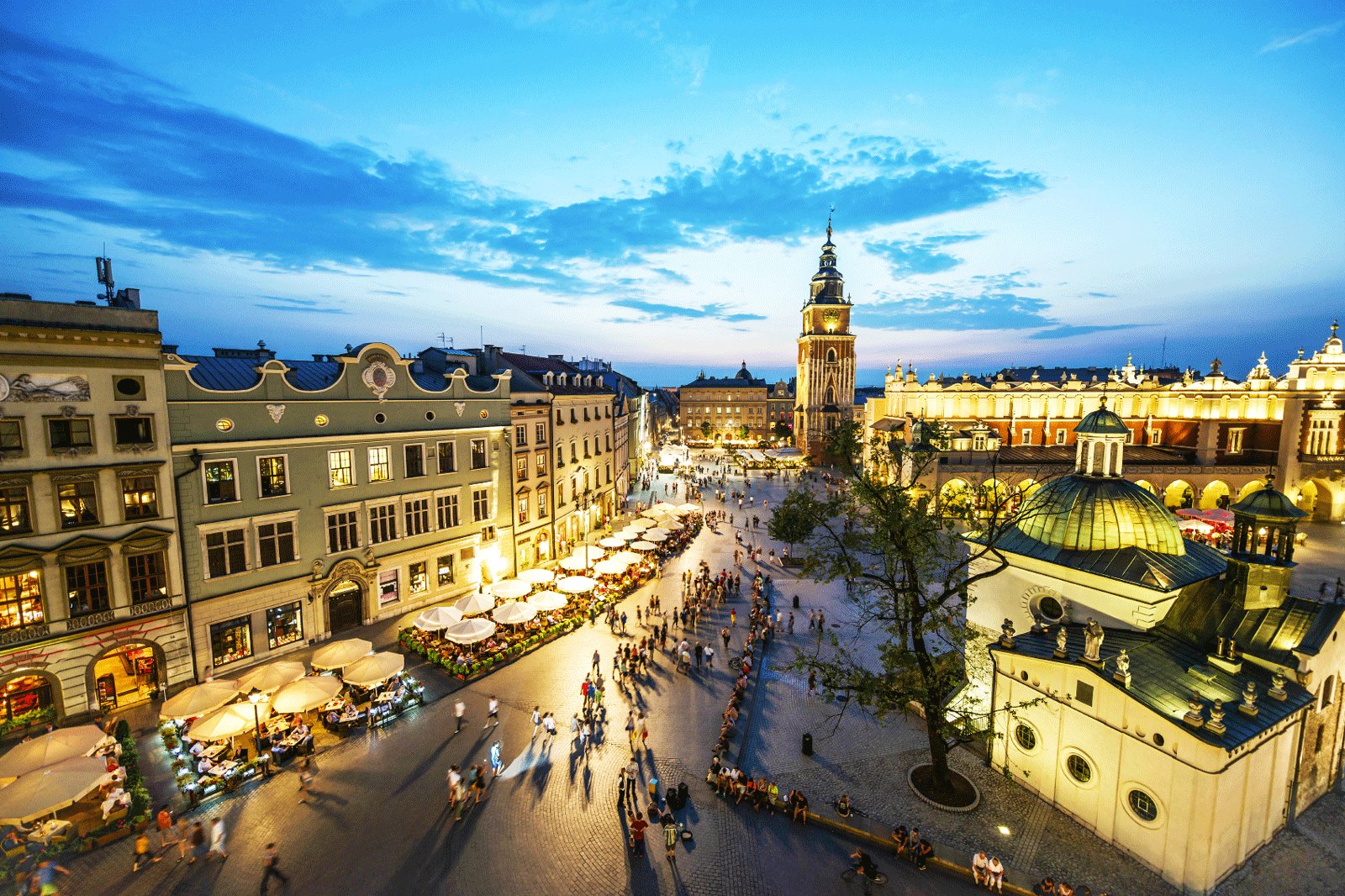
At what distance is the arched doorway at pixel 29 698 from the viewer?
64.7 ft

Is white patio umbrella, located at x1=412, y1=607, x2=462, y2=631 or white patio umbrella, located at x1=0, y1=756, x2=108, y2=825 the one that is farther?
white patio umbrella, located at x1=412, y1=607, x2=462, y2=631

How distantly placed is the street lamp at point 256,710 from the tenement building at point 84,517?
16.1 feet

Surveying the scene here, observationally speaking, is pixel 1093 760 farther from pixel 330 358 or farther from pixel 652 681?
pixel 330 358

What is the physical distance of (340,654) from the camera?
2278 cm

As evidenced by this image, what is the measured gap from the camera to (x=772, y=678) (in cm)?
2547

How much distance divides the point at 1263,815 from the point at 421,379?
125 feet

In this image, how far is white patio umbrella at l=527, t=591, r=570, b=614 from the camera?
28672 mm

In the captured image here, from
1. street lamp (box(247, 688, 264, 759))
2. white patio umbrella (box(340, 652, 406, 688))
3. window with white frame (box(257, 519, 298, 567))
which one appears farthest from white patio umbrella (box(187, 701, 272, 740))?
window with white frame (box(257, 519, 298, 567))

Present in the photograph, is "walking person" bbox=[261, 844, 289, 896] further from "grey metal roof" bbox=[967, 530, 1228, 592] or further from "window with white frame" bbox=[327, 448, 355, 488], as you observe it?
"grey metal roof" bbox=[967, 530, 1228, 592]

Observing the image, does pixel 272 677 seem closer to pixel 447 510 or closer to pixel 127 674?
pixel 127 674

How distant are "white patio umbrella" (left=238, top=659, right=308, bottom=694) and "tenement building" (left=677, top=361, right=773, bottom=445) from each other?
12304 cm

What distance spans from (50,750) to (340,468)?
14176 millimetres

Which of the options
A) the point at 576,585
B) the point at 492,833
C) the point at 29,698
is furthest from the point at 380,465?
the point at 492,833

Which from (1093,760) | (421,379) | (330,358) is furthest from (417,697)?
(1093,760)
